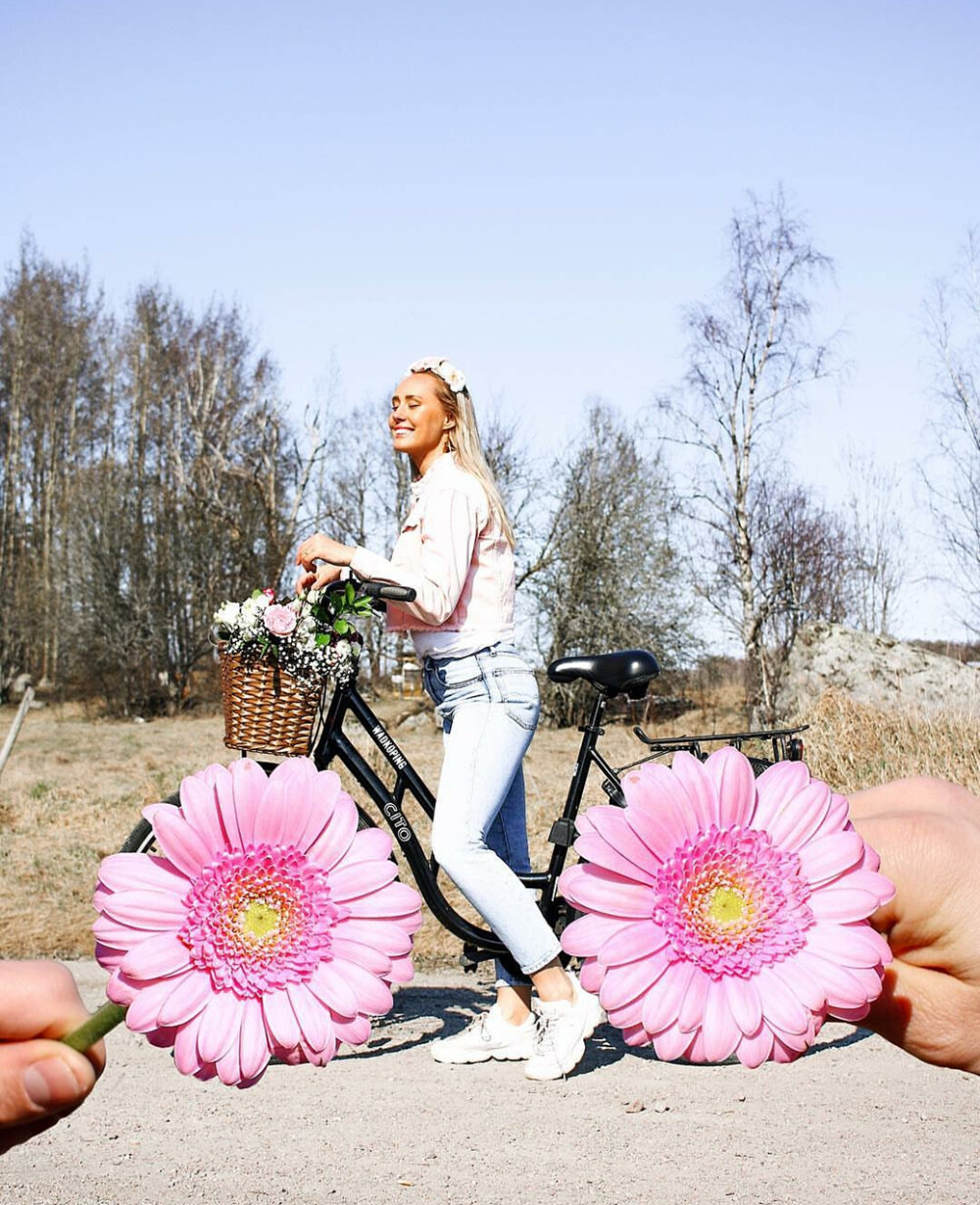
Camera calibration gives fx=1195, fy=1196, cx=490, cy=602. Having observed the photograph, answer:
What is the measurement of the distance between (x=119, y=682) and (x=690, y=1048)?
20.6 metres

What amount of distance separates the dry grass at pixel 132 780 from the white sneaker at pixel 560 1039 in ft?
6.24

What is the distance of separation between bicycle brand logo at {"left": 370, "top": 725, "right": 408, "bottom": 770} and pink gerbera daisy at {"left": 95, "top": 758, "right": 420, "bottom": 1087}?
3.65m

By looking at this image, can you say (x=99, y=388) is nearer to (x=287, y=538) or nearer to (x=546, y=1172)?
(x=287, y=538)

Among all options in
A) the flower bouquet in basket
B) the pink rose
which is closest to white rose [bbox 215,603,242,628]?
the flower bouquet in basket

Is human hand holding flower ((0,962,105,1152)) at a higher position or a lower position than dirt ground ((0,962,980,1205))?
higher

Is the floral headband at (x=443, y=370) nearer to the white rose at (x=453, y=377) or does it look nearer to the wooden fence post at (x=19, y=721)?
the white rose at (x=453, y=377)

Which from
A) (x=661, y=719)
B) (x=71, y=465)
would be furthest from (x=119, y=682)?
(x=71, y=465)

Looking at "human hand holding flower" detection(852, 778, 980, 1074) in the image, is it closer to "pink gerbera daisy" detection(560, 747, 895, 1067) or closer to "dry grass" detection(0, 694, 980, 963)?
"pink gerbera daisy" detection(560, 747, 895, 1067)

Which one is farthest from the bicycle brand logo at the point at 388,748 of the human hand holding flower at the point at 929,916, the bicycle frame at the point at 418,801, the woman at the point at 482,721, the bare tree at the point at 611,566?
the bare tree at the point at 611,566

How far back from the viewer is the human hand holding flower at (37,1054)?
57cm

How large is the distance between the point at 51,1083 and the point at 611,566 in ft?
60.5

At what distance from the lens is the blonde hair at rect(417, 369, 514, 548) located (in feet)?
10.8

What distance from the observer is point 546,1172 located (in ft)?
10.1

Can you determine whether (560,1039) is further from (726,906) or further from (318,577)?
(726,906)
